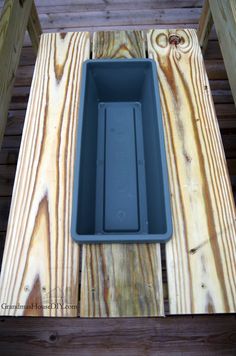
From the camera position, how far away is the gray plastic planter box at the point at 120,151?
2.81ft

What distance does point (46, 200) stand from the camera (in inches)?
29.2

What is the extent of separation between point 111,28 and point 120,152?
121cm

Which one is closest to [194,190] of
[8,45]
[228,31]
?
[228,31]

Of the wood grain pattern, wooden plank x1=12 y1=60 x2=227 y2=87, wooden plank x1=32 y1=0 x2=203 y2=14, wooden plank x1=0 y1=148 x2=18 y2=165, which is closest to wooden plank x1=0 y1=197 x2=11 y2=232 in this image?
wooden plank x1=0 y1=148 x2=18 y2=165

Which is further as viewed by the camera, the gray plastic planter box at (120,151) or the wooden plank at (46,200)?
the gray plastic planter box at (120,151)

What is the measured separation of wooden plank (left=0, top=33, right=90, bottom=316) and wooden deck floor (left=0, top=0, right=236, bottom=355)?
2.15ft

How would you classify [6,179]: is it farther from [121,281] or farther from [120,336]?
[121,281]

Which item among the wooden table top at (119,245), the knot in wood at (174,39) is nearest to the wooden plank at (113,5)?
the knot in wood at (174,39)

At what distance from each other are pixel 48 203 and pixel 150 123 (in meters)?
0.47

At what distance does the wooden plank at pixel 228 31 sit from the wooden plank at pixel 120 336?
912 mm

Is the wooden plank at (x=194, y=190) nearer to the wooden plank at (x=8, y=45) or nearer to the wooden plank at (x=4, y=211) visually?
the wooden plank at (x=8, y=45)

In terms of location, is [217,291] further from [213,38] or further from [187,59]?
[213,38]

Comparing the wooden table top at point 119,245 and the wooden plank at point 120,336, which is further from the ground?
the wooden table top at point 119,245

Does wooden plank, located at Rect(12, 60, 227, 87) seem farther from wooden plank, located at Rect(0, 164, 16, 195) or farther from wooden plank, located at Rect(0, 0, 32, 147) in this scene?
Answer: wooden plank, located at Rect(0, 0, 32, 147)
